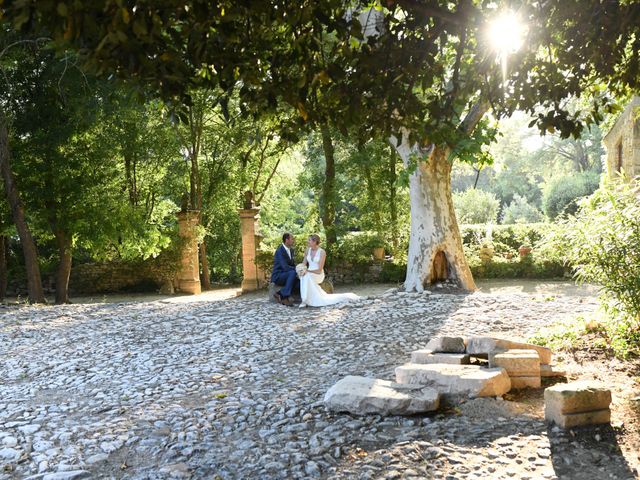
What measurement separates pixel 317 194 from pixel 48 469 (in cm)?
1807

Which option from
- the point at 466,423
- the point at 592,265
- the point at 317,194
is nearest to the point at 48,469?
the point at 466,423

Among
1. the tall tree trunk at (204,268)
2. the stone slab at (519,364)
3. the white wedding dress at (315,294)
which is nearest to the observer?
the stone slab at (519,364)

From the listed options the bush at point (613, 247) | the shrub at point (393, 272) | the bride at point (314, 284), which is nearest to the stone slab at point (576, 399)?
the bush at point (613, 247)

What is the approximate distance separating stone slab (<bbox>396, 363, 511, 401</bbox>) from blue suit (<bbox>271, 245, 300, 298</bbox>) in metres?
6.36

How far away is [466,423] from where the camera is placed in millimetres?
4875

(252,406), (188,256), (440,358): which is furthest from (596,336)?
(188,256)

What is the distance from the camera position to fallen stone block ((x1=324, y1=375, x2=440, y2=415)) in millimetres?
5066

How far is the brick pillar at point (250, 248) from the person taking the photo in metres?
19.5

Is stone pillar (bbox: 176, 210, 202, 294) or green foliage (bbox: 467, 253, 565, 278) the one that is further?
stone pillar (bbox: 176, 210, 202, 294)

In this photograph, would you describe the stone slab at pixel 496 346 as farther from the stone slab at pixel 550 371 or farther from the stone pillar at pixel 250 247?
the stone pillar at pixel 250 247

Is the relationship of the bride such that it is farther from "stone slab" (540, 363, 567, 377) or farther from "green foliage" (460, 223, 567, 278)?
"green foliage" (460, 223, 567, 278)

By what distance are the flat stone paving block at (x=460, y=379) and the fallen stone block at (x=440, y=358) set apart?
30 cm

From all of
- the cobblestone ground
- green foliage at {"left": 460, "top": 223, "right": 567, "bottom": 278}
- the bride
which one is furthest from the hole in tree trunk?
green foliage at {"left": 460, "top": 223, "right": 567, "bottom": 278}

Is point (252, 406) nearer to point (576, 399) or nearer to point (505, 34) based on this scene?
point (576, 399)
